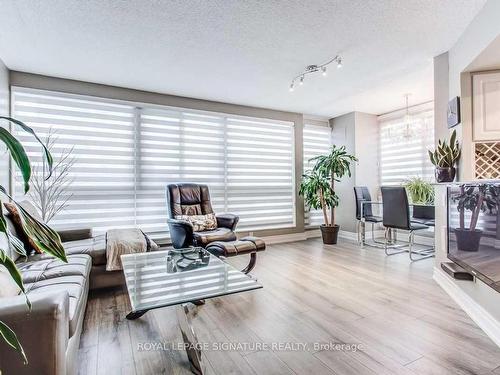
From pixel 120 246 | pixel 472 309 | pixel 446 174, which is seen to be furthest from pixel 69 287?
pixel 446 174

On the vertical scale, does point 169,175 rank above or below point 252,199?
above

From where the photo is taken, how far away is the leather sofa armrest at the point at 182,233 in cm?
333

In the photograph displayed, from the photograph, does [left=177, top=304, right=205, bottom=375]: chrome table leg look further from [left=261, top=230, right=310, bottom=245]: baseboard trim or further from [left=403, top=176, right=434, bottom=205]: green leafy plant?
[left=403, top=176, right=434, bottom=205]: green leafy plant

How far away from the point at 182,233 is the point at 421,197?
156 inches

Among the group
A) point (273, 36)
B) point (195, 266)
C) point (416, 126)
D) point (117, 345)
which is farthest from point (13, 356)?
point (416, 126)

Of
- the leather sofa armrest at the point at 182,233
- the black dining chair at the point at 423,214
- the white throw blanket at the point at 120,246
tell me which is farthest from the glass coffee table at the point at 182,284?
the black dining chair at the point at 423,214

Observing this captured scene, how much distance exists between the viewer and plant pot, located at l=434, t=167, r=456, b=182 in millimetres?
2680

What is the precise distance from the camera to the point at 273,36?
105 inches

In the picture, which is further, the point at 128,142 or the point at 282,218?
the point at 282,218

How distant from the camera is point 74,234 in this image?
3180 millimetres

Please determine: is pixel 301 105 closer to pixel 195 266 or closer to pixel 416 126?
pixel 416 126

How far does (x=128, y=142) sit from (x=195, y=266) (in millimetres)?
2576

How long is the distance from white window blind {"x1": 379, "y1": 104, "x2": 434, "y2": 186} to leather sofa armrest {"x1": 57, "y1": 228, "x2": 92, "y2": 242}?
4.80m

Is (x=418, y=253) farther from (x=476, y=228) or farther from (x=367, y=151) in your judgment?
(x=476, y=228)
